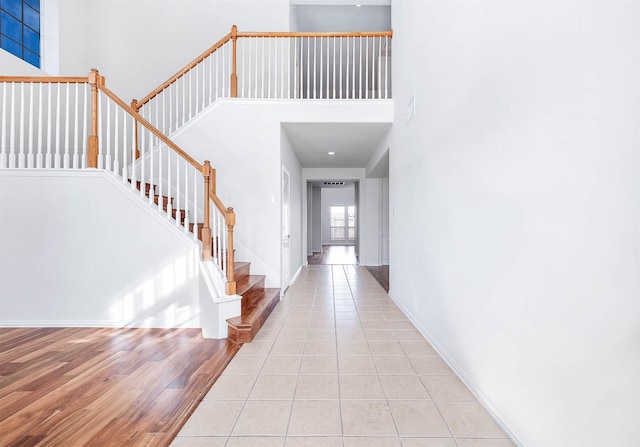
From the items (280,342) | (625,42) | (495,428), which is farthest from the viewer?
(280,342)

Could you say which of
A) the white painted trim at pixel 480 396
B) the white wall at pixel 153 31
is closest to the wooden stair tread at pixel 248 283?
the white painted trim at pixel 480 396

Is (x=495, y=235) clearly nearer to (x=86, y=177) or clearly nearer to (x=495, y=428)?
(x=495, y=428)

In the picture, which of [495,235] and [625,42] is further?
[495,235]

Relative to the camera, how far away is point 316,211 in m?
11.0

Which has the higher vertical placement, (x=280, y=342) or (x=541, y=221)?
(x=541, y=221)

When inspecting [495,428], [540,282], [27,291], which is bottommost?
[495,428]

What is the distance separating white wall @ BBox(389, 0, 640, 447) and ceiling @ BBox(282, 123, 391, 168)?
2113 millimetres

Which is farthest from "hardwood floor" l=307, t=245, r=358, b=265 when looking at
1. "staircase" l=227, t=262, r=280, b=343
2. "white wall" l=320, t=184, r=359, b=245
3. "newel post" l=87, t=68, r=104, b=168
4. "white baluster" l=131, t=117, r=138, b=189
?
"newel post" l=87, t=68, r=104, b=168

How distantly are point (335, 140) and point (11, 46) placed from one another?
5045 mm

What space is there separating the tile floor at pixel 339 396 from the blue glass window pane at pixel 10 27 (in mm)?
5724

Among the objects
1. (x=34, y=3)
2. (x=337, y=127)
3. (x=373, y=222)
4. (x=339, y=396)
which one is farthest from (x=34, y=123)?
(x=373, y=222)

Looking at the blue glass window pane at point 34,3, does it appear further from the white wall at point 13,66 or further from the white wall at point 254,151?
the white wall at point 254,151

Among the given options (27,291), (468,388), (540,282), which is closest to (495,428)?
(468,388)

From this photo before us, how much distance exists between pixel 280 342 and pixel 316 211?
27.0ft
